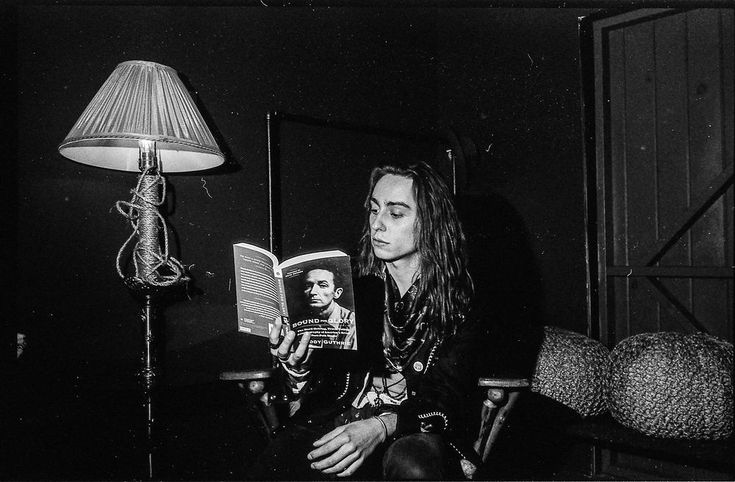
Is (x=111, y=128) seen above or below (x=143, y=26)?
below

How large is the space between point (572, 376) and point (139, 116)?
1.85 m

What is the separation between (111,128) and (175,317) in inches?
31.9

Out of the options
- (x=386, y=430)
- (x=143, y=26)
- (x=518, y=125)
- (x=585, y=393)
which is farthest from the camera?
(x=518, y=125)

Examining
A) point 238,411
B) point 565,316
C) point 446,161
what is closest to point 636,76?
point 446,161

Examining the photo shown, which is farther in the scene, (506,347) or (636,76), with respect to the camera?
(636,76)

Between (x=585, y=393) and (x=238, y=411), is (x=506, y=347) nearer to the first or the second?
(x=585, y=393)

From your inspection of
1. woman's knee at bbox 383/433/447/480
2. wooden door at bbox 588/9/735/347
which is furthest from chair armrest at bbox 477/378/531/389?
wooden door at bbox 588/9/735/347

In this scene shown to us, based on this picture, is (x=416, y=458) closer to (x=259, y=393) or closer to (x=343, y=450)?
(x=343, y=450)

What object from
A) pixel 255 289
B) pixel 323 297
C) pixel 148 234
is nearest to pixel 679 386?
pixel 323 297

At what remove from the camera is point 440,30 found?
9.73 feet

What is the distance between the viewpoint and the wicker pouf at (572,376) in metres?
2.24

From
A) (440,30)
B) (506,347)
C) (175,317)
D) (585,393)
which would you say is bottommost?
(585,393)

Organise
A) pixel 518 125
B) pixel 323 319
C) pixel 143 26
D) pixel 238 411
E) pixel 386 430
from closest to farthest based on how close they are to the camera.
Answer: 1. pixel 323 319
2. pixel 386 430
3. pixel 238 411
4. pixel 143 26
5. pixel 518 125

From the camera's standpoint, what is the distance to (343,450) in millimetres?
1406
